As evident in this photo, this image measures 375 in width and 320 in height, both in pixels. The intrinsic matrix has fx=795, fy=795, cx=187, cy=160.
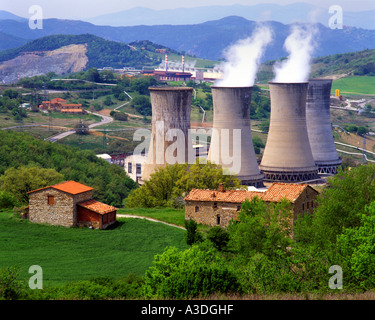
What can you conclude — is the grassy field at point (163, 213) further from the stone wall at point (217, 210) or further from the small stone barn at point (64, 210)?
the small stone barn at point (64, 210)

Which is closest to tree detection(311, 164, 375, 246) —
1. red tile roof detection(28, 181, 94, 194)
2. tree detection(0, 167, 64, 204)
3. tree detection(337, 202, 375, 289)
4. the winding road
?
tree detection(337, 202, 375, 289)

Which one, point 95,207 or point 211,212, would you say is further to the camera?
point 211,212

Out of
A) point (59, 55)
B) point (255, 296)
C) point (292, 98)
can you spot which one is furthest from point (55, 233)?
point (59, 55)

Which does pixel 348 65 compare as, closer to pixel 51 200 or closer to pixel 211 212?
pixel 211 212

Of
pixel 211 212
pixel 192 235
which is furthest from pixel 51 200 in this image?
pixel 211 212

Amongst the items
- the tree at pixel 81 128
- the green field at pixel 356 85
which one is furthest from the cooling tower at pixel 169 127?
the green field at pixel 356 85

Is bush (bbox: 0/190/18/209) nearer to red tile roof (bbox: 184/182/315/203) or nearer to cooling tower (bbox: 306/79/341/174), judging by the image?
red tile roof (bbox: 184/182/315/203)

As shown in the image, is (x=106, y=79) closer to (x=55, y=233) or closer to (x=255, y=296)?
(x=55, y=233)
